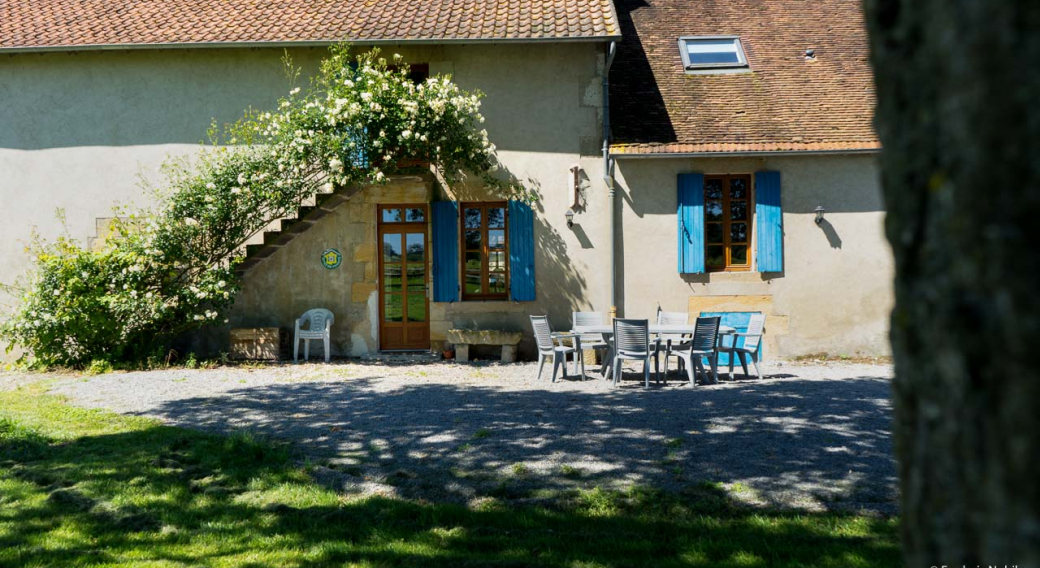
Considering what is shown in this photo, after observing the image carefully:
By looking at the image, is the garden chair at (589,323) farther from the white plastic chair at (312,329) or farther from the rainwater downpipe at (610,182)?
the white plastic chair at (312,329)

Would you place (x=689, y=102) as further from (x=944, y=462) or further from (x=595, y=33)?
(x=944, y=462)

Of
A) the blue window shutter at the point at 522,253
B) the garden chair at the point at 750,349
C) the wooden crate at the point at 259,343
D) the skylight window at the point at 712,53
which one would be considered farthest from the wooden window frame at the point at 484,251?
the skylight window at the point at 712,53

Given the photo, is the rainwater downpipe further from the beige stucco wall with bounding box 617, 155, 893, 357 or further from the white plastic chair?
the white plastic chair

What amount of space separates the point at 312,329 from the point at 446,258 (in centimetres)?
231

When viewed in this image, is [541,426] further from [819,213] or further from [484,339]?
[819,213]

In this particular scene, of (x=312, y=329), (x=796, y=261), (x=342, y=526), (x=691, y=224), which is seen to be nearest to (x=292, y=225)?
(x=312, y=329)

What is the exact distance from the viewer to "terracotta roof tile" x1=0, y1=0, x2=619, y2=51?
11.2 m

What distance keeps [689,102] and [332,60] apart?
5584 mm

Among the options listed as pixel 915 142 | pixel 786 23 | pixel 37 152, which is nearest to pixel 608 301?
pixel 786 23

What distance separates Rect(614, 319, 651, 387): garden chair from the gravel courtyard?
300 millimetres

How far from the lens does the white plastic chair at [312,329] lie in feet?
36.6

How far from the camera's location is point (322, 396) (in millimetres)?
7938

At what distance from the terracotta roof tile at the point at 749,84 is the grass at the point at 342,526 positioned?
780cm

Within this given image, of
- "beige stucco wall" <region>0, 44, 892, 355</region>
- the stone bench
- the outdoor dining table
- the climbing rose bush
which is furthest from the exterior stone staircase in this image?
the outdoor dining table
